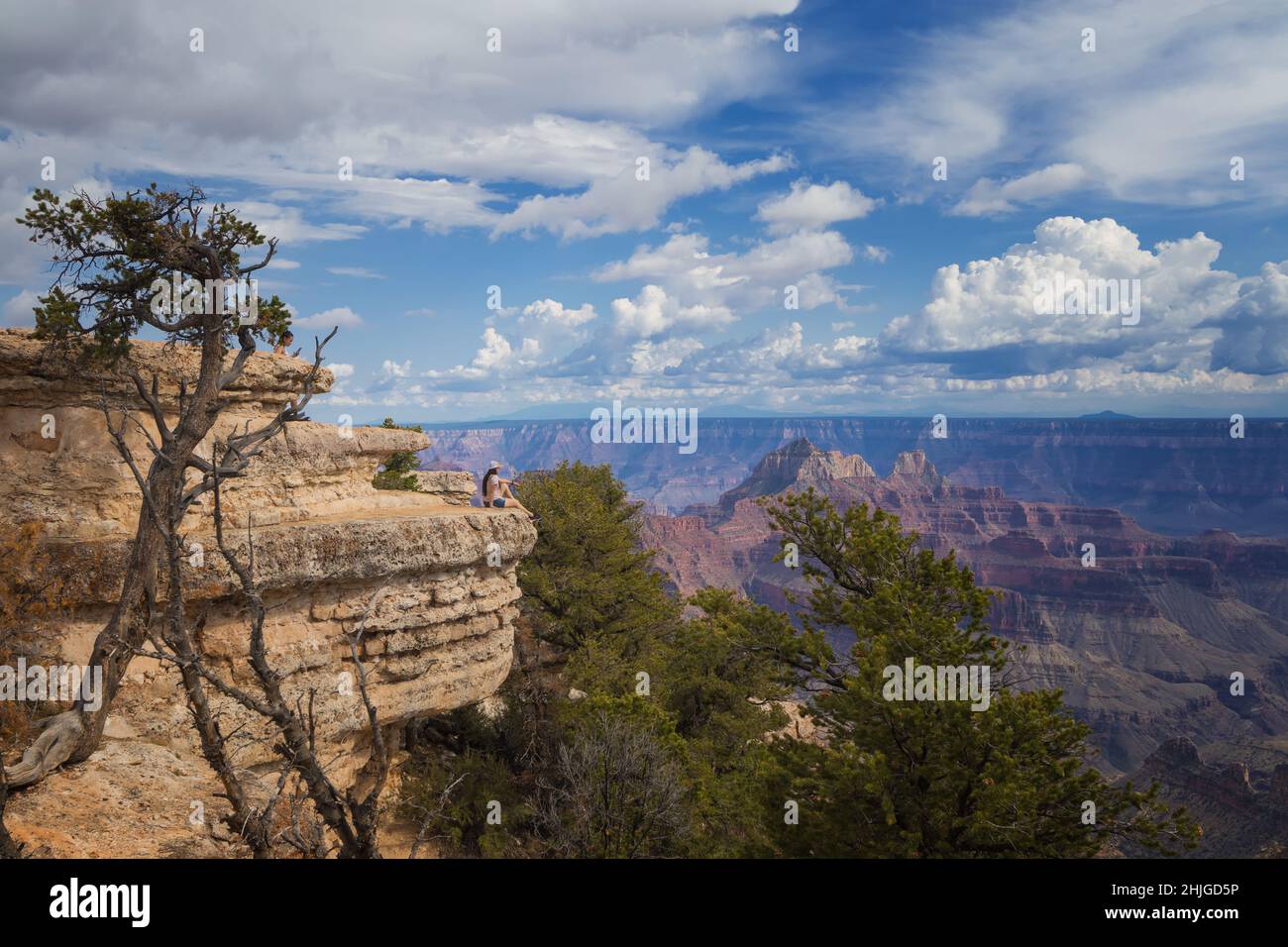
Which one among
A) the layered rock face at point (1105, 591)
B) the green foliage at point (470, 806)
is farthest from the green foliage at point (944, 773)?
the layered rock face at point (1105, 591)

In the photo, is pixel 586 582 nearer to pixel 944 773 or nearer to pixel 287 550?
pixel 287 550

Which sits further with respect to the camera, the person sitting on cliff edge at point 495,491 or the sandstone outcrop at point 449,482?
the sandstone outcrop at point 449,482

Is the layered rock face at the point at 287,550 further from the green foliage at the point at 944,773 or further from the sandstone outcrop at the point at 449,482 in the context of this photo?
the sandstone outcrop at the point at 449,482

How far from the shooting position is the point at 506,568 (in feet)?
61.5

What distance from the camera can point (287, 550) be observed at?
1453cm

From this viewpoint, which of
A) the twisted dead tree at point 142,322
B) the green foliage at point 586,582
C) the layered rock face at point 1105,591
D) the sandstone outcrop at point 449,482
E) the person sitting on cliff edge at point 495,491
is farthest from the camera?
the layered rock face at point 1105,591

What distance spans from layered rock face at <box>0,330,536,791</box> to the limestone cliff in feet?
0.09

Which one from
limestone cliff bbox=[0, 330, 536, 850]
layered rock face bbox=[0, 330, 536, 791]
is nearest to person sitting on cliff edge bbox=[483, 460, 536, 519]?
layered rock face bbox=[0, 330, 536, 791]

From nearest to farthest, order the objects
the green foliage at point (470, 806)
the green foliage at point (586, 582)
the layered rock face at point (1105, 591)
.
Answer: the green foliage at point (470, 806) → the green foliage at point (586, 582) → the layered rock face at point (1105, 591)

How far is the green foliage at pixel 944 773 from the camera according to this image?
1199 cm

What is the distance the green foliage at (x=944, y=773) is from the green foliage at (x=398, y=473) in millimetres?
15710

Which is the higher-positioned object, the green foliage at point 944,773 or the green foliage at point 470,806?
the green foliage at point 944,773

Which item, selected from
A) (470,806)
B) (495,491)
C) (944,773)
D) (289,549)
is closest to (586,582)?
(495,491)

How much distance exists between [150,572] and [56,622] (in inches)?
92.4
